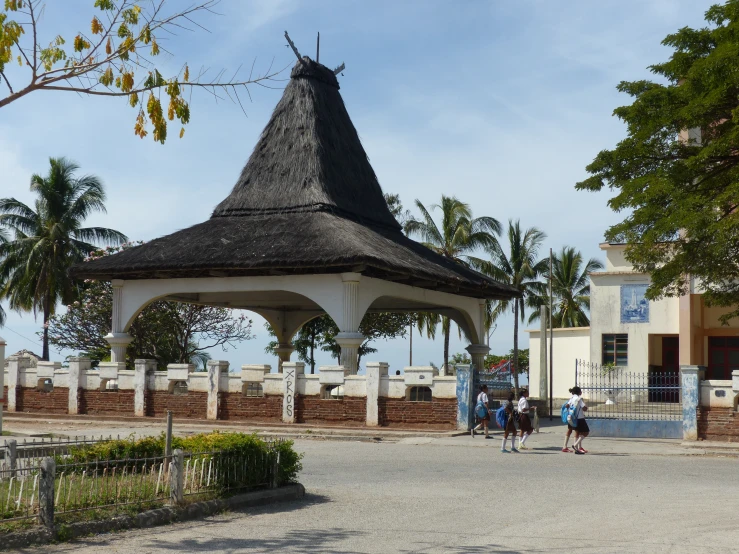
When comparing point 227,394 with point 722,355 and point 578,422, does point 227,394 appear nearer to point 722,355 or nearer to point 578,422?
point 578,422

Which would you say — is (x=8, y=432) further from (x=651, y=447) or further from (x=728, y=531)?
(x=728, y=531)

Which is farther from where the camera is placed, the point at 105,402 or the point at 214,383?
the point at 105,402

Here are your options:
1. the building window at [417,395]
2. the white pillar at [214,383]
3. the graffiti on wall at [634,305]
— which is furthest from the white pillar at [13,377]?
the graffiti on wall at [634,305]

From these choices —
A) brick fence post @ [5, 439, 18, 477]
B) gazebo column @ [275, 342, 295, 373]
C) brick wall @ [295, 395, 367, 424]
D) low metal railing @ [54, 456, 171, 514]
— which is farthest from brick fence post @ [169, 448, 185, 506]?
gazebo column @ [275, 342, 295, 373]

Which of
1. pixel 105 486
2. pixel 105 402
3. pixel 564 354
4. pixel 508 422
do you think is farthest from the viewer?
pixel 564 354

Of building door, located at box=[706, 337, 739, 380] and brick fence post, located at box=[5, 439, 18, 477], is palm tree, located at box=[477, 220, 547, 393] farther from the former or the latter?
brick fence post, located at box=[5, 439, 18, 477]

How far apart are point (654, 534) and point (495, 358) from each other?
168ft

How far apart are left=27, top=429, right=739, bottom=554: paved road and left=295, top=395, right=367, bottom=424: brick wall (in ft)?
21.0

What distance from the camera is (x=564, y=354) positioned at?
135ft

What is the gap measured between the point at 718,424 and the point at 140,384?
15196mm

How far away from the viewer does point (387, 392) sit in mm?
23422

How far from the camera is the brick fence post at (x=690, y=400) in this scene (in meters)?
21.0

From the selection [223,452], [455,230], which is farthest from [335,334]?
[223,452]

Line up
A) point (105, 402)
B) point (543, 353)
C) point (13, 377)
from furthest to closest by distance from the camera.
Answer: point (543, 353), point (13, 377), point (105, 402)
